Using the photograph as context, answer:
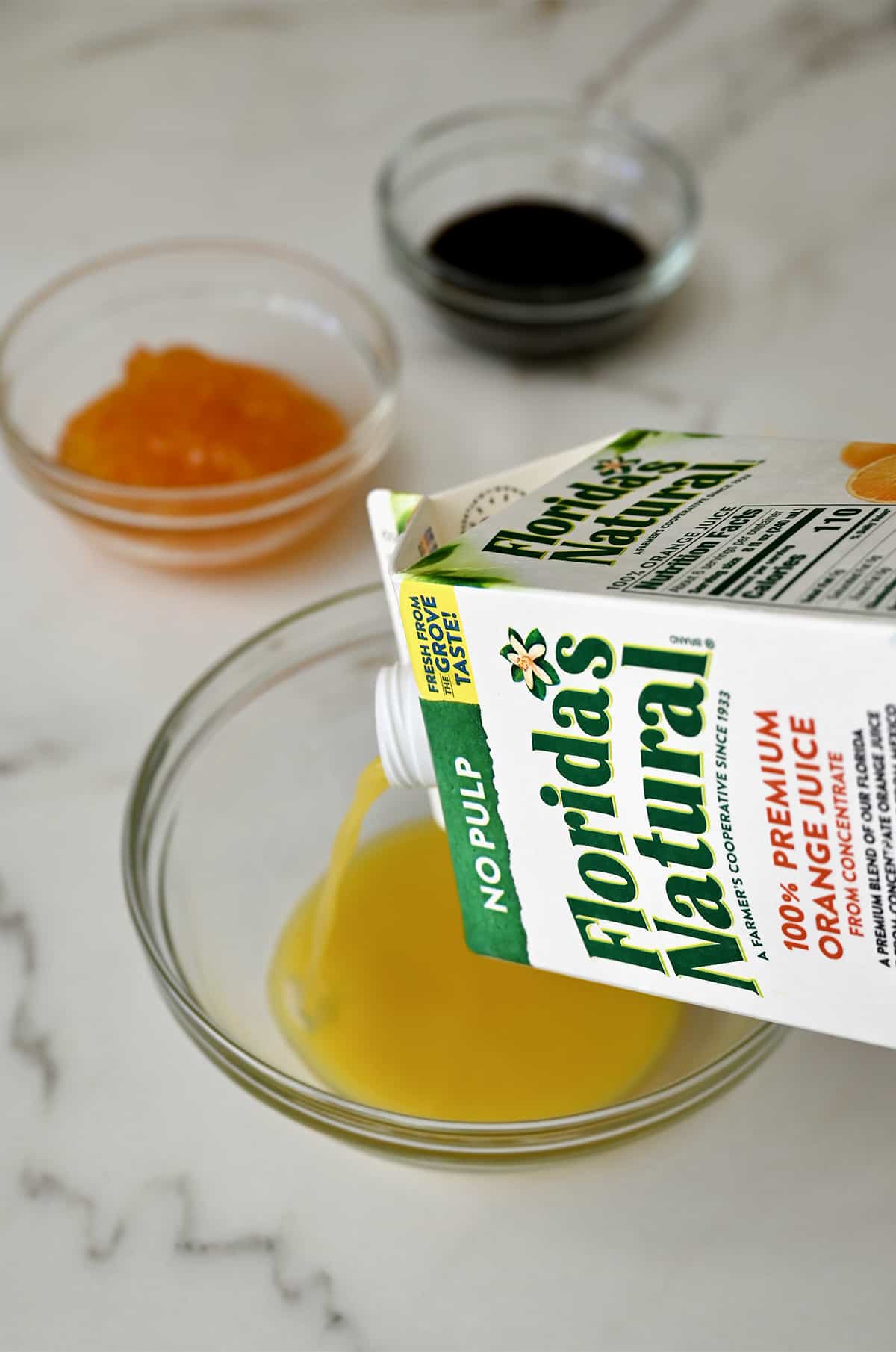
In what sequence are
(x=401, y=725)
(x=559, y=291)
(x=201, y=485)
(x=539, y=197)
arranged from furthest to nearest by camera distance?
(x=539, y=197) → (x=559, y=291) → (x=201, y=485) → (x=401, y=725)

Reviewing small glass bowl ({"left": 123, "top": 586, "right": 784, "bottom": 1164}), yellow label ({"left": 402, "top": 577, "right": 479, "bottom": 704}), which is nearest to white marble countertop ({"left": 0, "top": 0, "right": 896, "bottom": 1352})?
small glass bowl ({"left": 123, "top": 586, "right": 784, "bottom": 1164})

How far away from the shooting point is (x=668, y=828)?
60 cm

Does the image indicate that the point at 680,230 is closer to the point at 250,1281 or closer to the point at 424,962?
the point at 424,962

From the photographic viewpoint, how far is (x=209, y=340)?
127 centimetres

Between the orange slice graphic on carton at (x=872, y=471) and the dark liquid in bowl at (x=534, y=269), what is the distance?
1.89 feet

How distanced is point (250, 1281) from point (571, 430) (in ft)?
2.40

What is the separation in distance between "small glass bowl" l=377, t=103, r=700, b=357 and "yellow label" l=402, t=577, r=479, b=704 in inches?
26.1

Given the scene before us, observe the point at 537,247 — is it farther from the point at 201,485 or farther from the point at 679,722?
the point at 679,722

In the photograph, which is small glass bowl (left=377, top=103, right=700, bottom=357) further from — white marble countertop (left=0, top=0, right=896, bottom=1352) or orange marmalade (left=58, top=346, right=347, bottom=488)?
orange marmalade (left=58, top=346, right=347, bottom=488)

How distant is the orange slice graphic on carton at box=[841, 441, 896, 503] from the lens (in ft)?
1.98

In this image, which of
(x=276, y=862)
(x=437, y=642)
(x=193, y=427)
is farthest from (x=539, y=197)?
(x=437, y=642)

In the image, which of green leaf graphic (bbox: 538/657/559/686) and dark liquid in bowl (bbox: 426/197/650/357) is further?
dark liquid in bowl (bbox: 426/197/650/357)

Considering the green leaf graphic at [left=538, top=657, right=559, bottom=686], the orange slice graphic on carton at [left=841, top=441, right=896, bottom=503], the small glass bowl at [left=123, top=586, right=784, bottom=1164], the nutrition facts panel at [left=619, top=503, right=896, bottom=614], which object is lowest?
the small glass bowl at [left=123, top=586, right=784, bottom=1164]

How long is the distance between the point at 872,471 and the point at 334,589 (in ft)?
1.71
